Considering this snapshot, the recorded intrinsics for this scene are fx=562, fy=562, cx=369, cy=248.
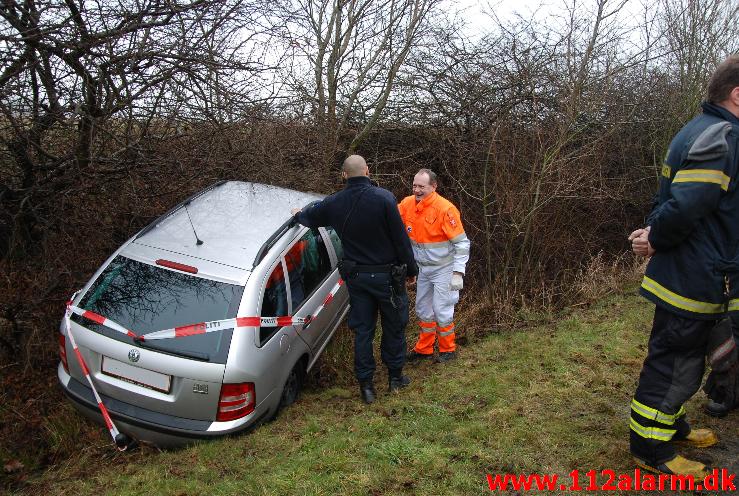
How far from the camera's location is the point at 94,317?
419 centimetres

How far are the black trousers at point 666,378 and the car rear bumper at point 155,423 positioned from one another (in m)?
2.57

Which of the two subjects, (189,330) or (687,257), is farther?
(189,330)

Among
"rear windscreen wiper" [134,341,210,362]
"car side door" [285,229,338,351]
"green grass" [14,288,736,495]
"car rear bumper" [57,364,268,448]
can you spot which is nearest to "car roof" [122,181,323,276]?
"car side door" [285,229,338,351]

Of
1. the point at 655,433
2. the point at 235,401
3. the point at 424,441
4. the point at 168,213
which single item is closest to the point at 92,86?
the point at 168,213

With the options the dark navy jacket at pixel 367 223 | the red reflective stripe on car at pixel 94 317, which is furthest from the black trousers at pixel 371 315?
the red reflective stripe on car at pixel 94 317

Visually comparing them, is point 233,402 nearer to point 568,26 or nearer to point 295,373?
point 295,373

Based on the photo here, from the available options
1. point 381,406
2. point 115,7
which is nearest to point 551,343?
point 381,406

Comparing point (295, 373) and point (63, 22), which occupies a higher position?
point (63, 22)

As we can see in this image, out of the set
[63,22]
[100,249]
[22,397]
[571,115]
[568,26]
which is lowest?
[22,397]

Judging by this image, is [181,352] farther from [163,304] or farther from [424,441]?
[424,441]

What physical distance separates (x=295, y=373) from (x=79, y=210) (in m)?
2.89

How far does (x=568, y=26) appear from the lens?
7691mm

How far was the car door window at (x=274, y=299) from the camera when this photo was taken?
4.23 m

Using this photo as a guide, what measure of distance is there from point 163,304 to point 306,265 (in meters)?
1.31
